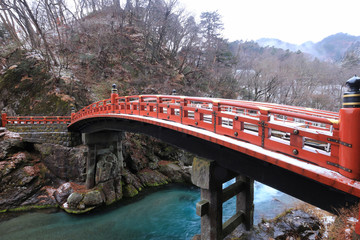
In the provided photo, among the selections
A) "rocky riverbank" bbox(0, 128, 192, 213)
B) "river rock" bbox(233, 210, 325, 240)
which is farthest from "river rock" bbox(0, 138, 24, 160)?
"river rock" bbox(233, 210, 325, 240)

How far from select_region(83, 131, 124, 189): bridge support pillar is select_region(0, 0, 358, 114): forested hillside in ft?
21.8

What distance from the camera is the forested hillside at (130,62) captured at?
19062 millimetres

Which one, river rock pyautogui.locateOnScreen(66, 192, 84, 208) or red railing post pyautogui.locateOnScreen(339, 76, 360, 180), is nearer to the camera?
red railing post pyautogui.locateOnScreen(339, 76, 360, 180)

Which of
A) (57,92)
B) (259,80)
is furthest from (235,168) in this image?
(259,80)

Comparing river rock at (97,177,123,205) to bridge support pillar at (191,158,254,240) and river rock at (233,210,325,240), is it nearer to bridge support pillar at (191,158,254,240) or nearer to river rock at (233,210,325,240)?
river rock at (233,210,325,240)

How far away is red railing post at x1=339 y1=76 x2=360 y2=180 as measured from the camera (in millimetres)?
2492

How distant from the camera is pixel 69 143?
14.0 m

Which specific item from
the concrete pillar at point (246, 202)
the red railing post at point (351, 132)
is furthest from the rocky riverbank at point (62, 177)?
the red railing post at point (351, 132)

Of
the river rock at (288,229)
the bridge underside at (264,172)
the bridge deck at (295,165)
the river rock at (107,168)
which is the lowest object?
the river rock at (288,229)

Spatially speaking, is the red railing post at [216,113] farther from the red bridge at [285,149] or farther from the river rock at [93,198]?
the river rock at [93,198]

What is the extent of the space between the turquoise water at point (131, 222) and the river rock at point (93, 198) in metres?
0.66

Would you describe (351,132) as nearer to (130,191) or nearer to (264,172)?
(264,172)

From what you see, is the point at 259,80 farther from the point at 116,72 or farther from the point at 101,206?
the point at 101,206

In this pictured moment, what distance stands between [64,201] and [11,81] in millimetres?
14056
